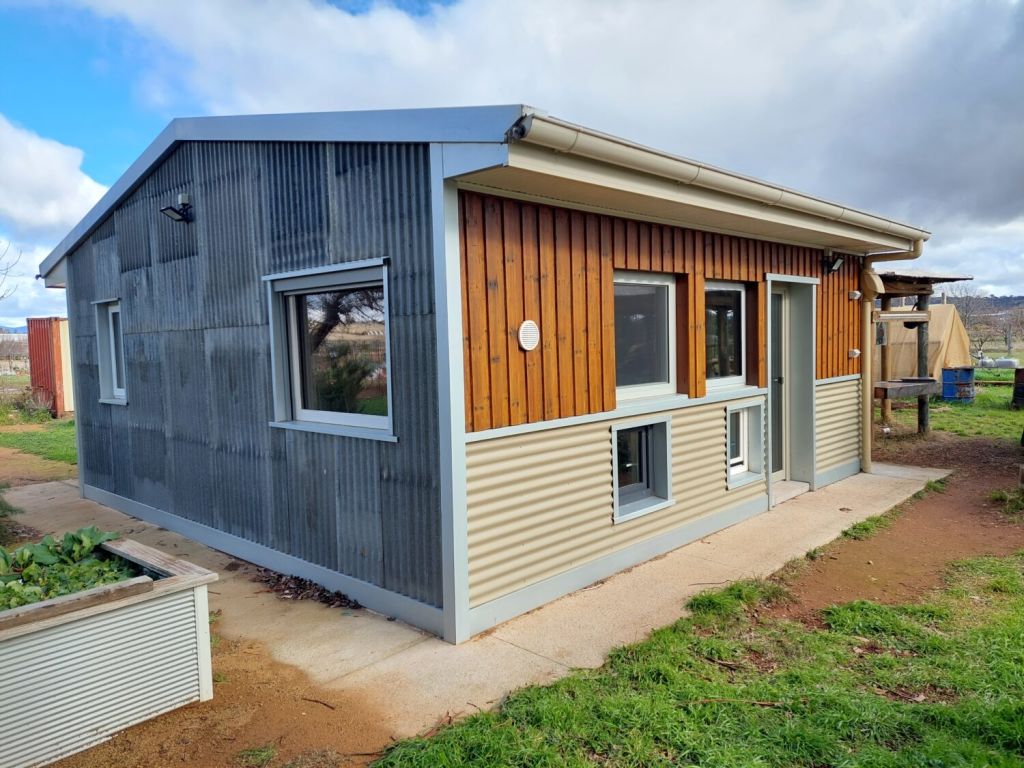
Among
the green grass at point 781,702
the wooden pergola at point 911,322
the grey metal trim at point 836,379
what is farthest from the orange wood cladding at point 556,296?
the wooden pergola at point 911,322

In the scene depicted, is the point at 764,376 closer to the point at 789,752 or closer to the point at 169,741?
the point at 789,752

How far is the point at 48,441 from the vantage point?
511 inches

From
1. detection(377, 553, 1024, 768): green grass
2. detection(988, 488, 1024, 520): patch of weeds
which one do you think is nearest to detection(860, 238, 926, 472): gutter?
detection(988, 488, 1024, 520): patch of weeds

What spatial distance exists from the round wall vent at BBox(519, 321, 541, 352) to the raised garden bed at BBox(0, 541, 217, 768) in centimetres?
220

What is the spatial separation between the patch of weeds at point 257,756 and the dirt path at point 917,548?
3.09m

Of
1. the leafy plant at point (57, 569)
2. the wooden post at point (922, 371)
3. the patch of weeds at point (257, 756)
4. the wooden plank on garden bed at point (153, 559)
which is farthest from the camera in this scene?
the wooden post at point (922, 371)

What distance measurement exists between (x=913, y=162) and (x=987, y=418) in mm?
→ 12626

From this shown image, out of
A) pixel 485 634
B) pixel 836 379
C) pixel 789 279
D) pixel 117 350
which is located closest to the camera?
pixel 485 634

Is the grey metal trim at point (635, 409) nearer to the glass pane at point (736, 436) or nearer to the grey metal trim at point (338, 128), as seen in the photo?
the glass pane at point (736, 436)

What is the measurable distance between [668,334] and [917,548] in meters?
2.73

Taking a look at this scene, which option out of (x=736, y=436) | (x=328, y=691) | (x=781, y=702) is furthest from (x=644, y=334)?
(x=328, y=691)

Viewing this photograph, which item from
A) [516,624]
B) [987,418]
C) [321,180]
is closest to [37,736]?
[516,624]

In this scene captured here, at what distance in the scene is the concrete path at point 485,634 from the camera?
3.32 metres

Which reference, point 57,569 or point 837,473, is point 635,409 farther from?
point 837,473
